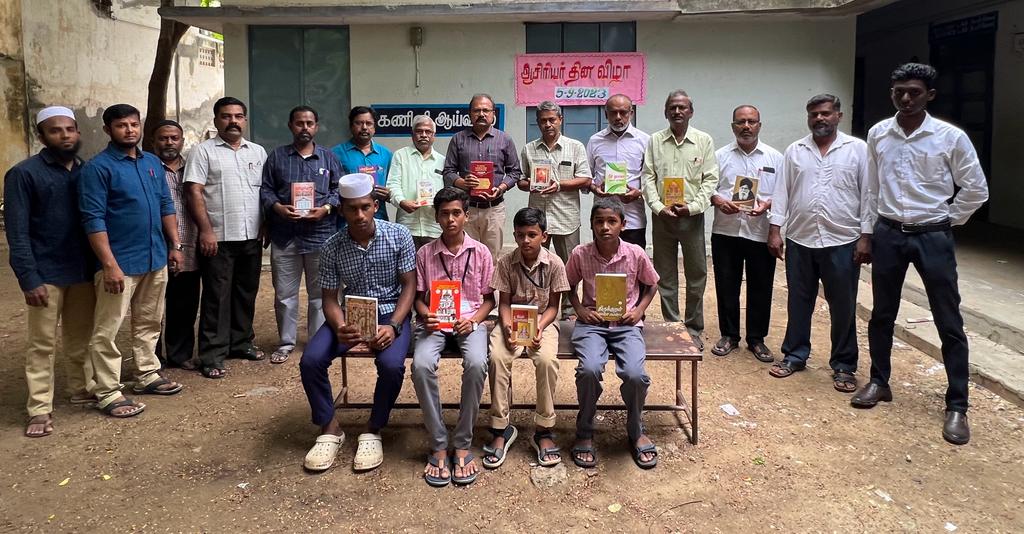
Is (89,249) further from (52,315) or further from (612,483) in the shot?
(612,483)

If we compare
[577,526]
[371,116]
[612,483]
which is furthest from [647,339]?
[371,116]

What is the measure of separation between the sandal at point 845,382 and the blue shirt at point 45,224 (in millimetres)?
Answer: 5309

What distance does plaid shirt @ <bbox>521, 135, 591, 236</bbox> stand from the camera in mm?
6004

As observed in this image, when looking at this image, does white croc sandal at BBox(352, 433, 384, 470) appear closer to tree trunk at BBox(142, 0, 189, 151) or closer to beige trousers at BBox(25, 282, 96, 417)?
beige trousers at BBox(25, 282, 96, 417)

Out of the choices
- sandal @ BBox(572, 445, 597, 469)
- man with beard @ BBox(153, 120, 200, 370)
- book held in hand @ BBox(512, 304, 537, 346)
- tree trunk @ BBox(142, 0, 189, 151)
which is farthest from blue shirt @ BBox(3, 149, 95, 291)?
tree trunk @ BBox(142, 0, 189, 151)

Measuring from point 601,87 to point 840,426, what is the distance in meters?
6.04

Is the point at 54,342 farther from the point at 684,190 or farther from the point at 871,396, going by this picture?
the point at 871,396

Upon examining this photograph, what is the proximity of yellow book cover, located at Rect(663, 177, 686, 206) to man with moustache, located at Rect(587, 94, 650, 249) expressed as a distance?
0.31 meters

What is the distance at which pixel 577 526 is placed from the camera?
3.36 metres

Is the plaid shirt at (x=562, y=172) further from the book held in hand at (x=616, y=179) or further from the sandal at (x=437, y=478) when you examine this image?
the sandal at (x=437, y=478)

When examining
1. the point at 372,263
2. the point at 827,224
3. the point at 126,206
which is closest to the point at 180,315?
the point at 126,206

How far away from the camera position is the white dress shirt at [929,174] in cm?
420

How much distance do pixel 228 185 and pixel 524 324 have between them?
9.59 feet

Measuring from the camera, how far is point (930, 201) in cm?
431
